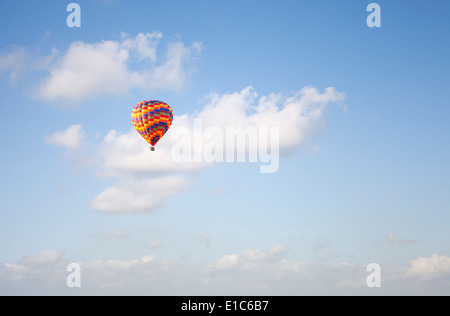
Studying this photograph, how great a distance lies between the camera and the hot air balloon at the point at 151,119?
9819 centimetres

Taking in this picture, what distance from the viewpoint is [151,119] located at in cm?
9806

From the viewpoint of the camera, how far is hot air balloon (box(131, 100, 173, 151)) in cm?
9819
